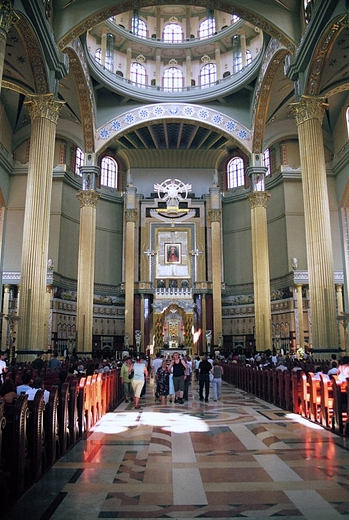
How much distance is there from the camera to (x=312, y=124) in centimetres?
1652

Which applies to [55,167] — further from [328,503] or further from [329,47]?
[328,503]

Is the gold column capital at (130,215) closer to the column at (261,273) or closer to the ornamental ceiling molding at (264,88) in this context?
the column at (261,273)

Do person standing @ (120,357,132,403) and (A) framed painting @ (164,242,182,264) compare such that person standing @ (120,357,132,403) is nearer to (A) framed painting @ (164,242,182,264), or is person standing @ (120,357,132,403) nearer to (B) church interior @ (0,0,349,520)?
(B) church interior @ (0,0,349,520)

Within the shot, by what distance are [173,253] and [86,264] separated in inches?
431

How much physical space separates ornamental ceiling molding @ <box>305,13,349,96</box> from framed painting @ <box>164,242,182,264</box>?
19.8 m

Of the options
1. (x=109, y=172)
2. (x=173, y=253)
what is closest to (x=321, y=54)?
(x=173, y=253)

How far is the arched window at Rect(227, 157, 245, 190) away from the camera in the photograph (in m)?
36.2

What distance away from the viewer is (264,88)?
24.3m

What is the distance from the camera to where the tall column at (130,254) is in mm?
32556

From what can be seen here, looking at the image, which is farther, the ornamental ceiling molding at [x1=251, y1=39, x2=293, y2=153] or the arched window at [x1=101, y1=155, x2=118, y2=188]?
the arched window at [x1=101, y1=155, x2=118, y2=188]

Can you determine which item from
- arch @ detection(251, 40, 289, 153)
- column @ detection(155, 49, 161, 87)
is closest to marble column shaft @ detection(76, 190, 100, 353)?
arch @ detection(251, 40, 289, 153)

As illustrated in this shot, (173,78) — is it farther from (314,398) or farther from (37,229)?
(314,398)

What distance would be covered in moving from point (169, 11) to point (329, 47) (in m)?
19.5

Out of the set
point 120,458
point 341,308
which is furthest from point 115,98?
point 120,458
